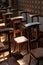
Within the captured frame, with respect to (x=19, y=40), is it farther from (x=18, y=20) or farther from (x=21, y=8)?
(x=21, y=8)

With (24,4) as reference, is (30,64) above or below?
below

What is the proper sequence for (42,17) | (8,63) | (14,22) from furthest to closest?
1. (42,17)
2. (14,22)
3. (8,63)

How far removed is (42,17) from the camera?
15.7 ft

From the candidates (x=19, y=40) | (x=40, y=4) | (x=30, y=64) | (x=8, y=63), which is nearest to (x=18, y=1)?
(x=40, y=4)

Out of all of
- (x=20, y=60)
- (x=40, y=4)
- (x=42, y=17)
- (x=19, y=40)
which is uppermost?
(x=40, y=4)

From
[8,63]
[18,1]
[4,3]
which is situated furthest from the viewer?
[4,3]

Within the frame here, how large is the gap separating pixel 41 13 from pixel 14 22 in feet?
4.36

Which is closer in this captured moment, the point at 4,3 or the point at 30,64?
the point at 30,64

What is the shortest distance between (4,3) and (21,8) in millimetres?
1625

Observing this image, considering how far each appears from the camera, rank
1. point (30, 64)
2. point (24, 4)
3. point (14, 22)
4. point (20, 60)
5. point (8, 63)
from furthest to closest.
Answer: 1. point (24, 4)
2. point (14, 22)
3. point (20, 60)
4. point (30, 64)
5. point (8, 63)

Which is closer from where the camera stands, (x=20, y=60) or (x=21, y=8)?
(x=20, y=60)

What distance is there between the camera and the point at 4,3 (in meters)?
7.42

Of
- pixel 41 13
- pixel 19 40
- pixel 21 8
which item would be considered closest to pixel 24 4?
pixel 21 8

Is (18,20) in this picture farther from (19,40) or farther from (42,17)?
(42,17)
